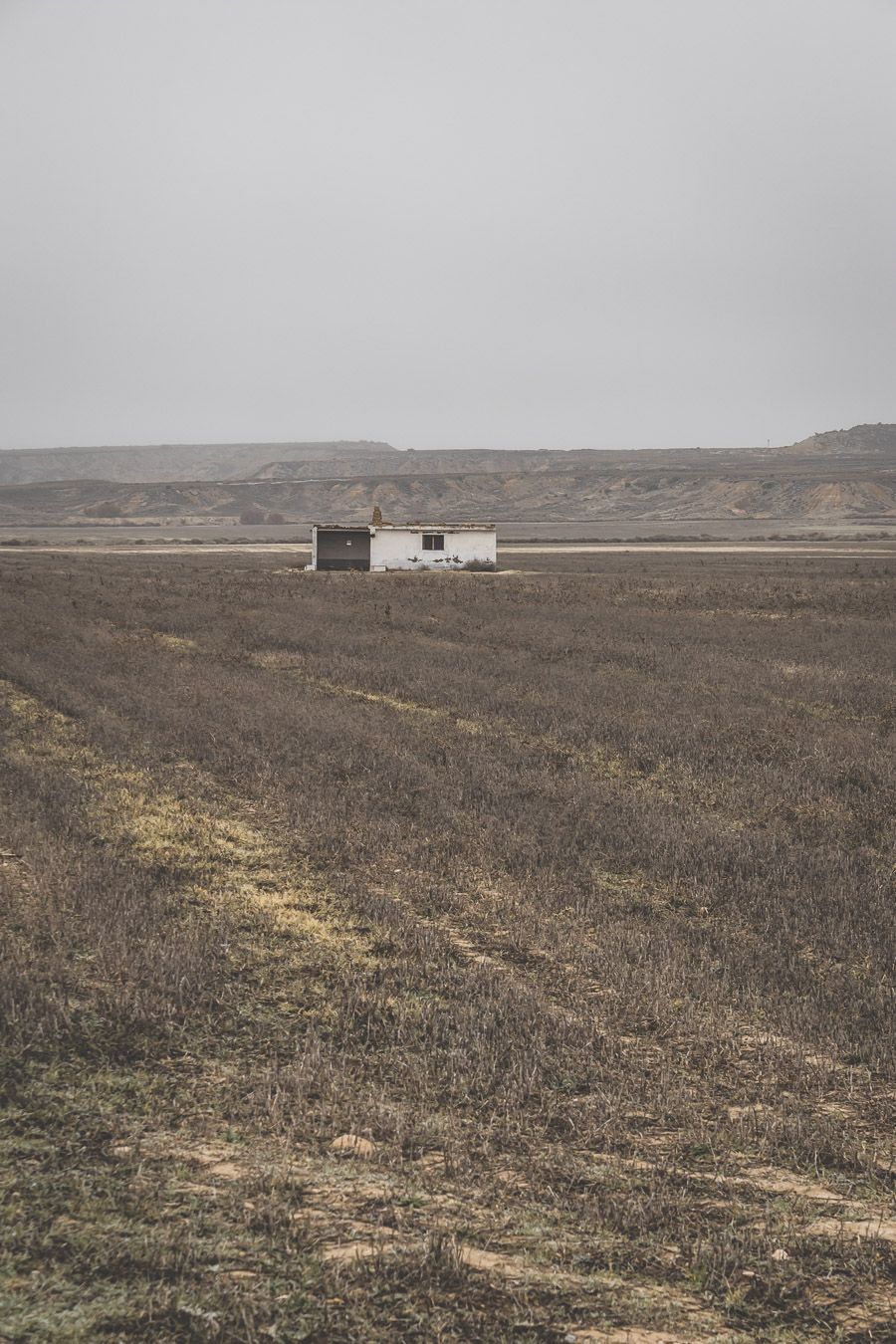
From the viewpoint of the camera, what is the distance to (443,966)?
6.39 m

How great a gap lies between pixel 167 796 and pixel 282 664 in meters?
9.73

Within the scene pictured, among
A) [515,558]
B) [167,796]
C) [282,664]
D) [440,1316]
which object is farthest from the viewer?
[515,558]

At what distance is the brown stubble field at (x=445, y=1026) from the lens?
3.60 metres

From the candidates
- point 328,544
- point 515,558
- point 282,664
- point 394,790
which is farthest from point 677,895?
point 515,558

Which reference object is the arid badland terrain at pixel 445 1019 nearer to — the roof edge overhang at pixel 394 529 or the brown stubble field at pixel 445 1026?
the brown stubble field at pixel 445 1026

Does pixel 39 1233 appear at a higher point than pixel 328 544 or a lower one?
lower

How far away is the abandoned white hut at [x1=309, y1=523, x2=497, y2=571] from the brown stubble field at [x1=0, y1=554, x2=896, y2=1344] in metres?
35.4

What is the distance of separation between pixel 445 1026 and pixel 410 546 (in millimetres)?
45076

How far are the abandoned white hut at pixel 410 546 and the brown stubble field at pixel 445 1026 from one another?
35433mm

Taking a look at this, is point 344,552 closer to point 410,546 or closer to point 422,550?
point 410,546

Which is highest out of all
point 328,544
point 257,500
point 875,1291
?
point 257,500

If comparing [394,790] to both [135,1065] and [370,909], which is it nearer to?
[370,909]

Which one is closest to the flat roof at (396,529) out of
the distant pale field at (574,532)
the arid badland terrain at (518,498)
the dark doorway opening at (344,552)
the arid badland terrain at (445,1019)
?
the dark doorway opening at (344,552)

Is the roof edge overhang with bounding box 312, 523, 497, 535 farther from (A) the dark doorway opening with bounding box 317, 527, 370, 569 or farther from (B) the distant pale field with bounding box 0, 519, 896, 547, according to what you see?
(B) the distant pale field with bounding box 0, 519, 896, 547
